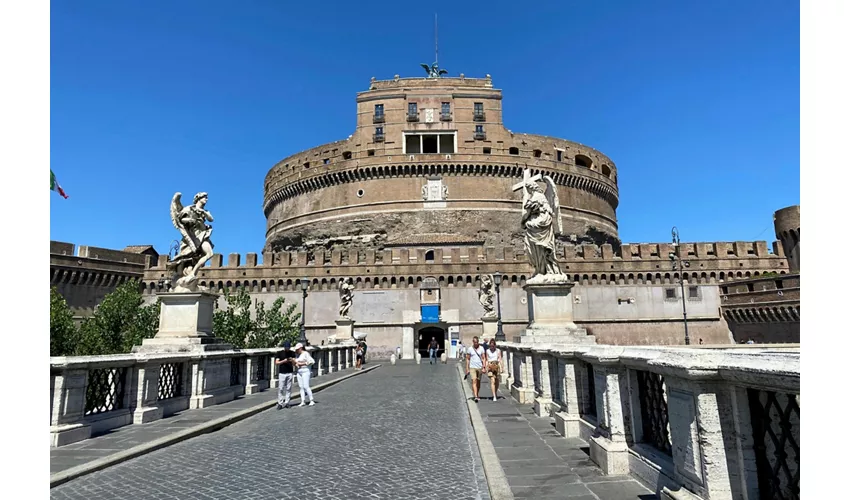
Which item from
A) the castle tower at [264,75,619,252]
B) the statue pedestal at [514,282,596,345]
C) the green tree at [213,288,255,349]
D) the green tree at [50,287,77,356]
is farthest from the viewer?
the castle tower at [264,75,619,252]

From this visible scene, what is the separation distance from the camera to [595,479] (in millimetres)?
4000

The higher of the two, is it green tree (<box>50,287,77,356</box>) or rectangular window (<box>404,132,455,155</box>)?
rectangular window (<box>404,132,455,155</box>)

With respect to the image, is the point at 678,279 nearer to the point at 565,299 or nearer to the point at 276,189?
the point at 565,299

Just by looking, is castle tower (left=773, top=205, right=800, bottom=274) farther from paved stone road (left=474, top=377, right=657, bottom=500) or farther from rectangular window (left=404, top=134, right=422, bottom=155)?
paved stone road (left=474, top=377, right=657, bottom=500)

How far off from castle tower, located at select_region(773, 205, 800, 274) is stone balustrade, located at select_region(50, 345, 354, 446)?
41.0 meters

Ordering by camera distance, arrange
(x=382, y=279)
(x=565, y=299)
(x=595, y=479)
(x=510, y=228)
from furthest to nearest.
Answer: (x=510, y=228)
(x=382, y=279)
(x=565, y=299)
(x=595, y=479)

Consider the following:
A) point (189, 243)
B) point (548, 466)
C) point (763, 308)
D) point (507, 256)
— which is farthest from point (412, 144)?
point (548, 466)

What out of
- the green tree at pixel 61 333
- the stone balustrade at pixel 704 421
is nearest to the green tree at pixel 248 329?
the green tree at pixel 61 333

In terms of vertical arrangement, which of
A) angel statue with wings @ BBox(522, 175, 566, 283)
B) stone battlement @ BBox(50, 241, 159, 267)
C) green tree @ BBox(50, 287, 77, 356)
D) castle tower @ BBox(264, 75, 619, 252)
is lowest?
green tree @ BBox(50, 287, 77, 356)

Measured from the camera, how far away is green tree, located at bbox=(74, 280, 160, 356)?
73.5 ft

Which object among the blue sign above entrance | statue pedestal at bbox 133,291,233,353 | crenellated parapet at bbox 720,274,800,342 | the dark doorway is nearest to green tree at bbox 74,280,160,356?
statue pedestal at bbox 133,291,233,353

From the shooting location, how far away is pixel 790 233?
1519 inches
